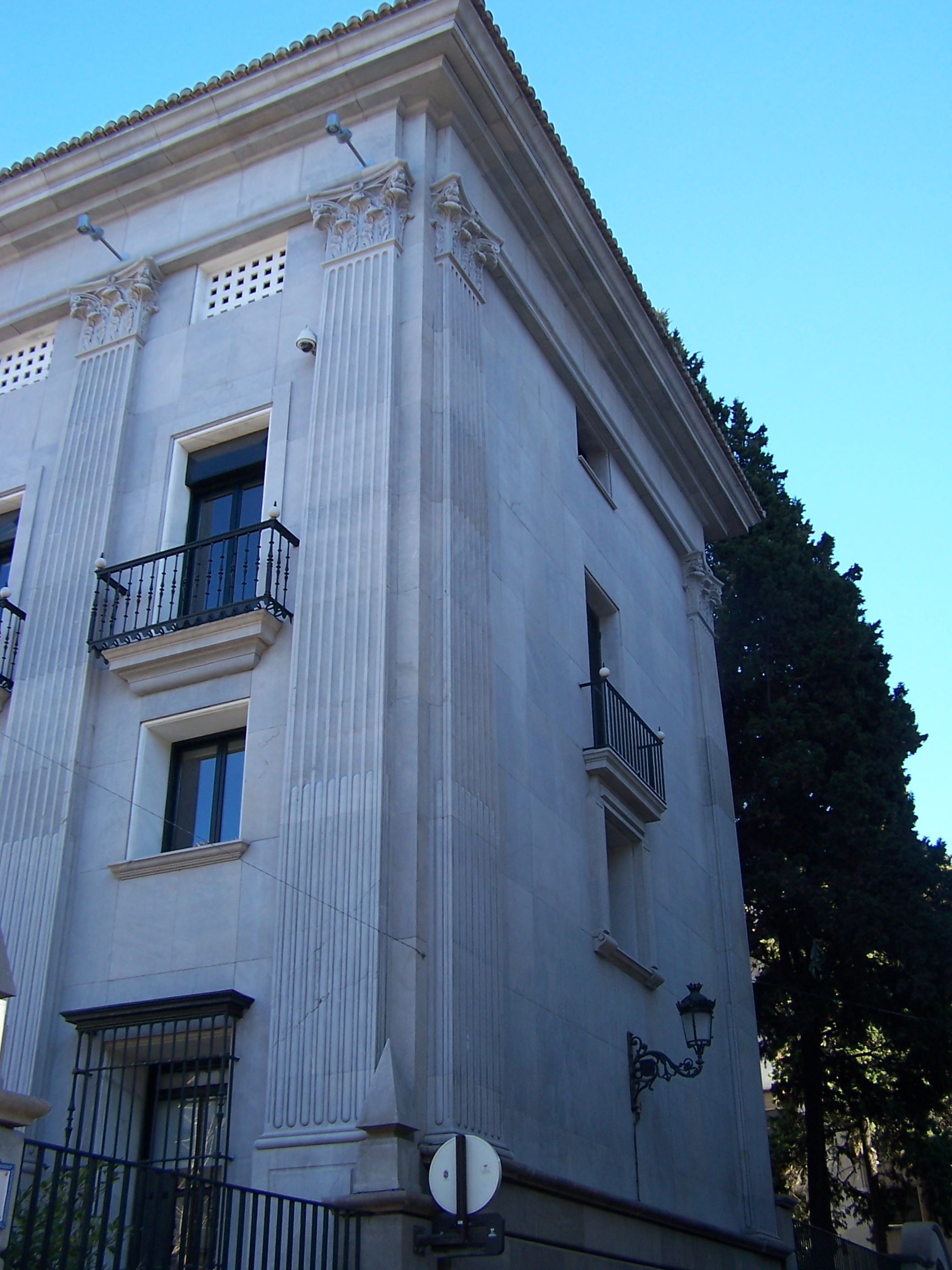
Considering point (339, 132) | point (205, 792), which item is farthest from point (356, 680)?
point (339, 132)

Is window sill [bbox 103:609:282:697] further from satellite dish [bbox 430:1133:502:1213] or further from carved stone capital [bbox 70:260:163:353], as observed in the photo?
satellite dish [bbox 430:1133:502:1213]

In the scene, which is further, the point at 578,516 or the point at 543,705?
the point at 578,516

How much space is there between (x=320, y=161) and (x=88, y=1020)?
1118 cm

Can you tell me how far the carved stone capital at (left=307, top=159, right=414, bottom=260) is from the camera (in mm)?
16281

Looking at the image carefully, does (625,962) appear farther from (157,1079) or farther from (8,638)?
(8,638)

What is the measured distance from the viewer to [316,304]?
16422 mm

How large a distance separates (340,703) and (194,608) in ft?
8.80

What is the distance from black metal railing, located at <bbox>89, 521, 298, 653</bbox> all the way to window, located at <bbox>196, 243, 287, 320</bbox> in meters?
3.81

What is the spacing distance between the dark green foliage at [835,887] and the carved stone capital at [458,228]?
43.3 feet

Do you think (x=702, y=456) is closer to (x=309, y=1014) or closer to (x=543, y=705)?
(x=543, y=705)

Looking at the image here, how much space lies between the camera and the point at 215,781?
14148 millimetres

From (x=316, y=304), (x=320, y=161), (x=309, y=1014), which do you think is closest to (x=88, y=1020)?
(x=309, y=1014)

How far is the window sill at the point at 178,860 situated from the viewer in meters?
13.0

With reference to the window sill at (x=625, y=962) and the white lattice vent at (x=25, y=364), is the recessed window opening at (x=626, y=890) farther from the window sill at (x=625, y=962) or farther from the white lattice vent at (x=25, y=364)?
the white lattice vent at (x=25, y=364)
